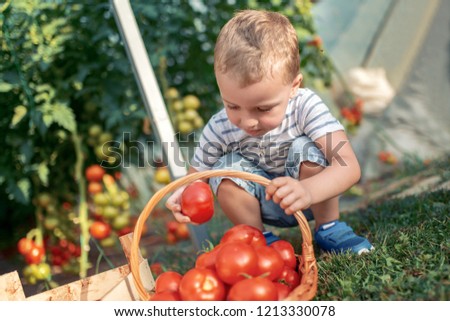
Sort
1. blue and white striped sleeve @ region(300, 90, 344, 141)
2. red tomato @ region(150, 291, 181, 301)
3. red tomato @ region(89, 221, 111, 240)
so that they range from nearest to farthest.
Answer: red tomato @ region(150, 291, 181, 301)
blue and white striped sleeve @ region(300, 90, 344, 141)
red tomato @ region(89, 221, 111, 240)

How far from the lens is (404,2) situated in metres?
4.64

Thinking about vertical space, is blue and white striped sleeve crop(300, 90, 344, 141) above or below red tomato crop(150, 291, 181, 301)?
above

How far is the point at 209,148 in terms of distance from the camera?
2.10 m

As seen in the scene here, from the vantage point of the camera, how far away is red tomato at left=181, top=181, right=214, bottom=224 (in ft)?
5.57

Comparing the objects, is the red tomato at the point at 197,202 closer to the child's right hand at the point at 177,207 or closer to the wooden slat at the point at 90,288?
the child's right hand at the point at 177,207

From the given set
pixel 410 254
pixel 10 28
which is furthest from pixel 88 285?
pixel 10 28

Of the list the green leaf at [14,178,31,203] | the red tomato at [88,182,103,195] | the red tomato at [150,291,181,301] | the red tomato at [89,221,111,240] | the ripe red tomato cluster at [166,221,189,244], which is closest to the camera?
the red tomato at [150,291,181,301]

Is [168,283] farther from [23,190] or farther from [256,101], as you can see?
[23,190]

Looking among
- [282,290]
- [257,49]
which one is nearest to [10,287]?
[282,290]

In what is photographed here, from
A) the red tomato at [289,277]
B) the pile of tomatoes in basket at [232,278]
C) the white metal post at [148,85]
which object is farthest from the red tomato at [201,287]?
the white metal post at [148,85]

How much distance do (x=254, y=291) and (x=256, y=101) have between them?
60 centimetres

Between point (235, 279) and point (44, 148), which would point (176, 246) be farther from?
point (235, 279)

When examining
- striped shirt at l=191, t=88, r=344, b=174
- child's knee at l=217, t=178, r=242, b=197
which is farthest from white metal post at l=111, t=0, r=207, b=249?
child's knee at l=217, t=178, r=242, b=197

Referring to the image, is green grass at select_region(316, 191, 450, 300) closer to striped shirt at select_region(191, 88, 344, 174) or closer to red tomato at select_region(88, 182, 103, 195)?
striped shirt at select_region(191, 88, 344, 174)
